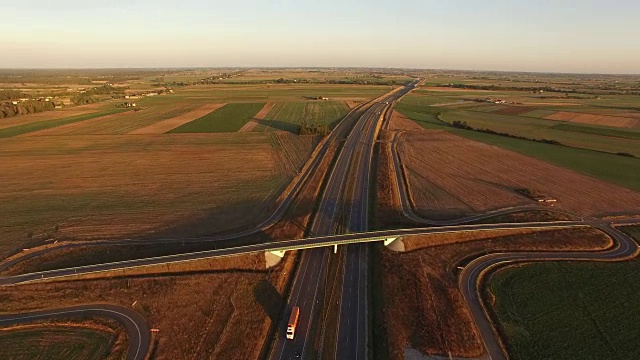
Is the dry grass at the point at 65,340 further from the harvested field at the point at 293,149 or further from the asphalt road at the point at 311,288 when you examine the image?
the harvested field at the point at 293,149

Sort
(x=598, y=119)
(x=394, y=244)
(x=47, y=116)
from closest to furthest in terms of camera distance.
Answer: (x=394, y=244) < (x=598, y=119) < (x=47, y=116)

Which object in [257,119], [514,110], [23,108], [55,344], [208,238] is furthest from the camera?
[514,110]

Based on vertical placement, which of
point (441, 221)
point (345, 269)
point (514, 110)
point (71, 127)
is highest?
point (514, 110)

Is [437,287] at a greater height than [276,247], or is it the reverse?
[276,247]

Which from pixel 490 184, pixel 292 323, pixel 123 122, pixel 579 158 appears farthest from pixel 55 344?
pixel 123 122

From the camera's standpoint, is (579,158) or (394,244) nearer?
(394,244)

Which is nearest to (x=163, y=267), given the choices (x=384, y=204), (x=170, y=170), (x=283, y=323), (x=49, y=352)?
(x=49, y=352)

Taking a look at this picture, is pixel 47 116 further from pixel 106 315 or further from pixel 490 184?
pixel 490 184

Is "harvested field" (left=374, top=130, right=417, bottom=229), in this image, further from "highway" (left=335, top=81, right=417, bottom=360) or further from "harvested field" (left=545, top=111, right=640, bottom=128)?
"harvested field" (left=545, top=111, right=640, bottom=128)
